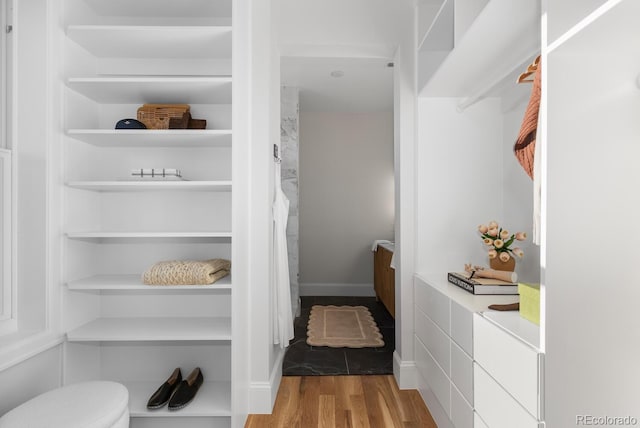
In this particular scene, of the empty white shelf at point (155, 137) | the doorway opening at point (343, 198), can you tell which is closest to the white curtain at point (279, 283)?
the empty white shelf at point (155, 137)

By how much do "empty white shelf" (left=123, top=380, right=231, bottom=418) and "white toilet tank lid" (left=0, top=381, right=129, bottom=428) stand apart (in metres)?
0.51

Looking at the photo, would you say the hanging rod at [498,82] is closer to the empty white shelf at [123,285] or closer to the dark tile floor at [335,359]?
the empty white shelf at [123,285]

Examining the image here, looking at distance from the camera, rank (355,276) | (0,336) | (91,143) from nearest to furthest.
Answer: (0,336)
(91,143)
(355,276)

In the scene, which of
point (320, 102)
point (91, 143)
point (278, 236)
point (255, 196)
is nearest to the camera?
point (91, 143)

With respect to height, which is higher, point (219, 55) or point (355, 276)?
point (219, 55)

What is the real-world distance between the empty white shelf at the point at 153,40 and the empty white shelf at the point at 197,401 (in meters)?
1.85

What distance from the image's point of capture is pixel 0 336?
174cm

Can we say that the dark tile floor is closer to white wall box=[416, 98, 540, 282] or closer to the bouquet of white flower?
white wall box=[416, 98, 540, 282]

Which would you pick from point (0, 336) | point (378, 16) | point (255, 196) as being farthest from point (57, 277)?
point (378, 16)

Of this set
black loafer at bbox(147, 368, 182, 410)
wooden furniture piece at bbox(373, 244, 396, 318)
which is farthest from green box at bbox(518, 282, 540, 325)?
wooden furniture piece at bbox(373, 244, 396, 318)

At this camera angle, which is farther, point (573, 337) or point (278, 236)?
point (278, 236)

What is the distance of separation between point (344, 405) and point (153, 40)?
2.34 m

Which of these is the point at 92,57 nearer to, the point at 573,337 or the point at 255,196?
A: the point at 255,196

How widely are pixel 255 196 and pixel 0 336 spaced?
54.4 inches
